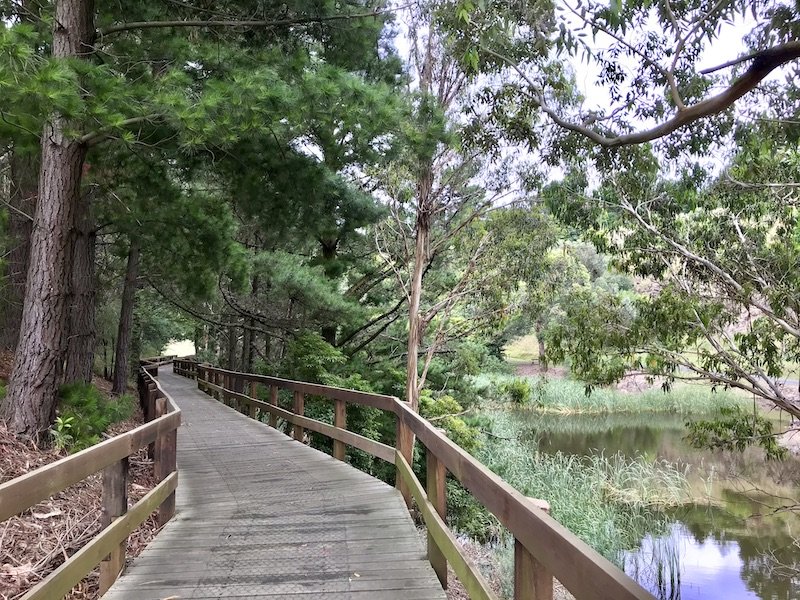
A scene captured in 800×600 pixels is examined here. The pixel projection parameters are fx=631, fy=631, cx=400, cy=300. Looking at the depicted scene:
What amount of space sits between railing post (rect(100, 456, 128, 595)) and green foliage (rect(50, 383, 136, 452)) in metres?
3.06

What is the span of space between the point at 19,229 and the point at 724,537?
14677mm

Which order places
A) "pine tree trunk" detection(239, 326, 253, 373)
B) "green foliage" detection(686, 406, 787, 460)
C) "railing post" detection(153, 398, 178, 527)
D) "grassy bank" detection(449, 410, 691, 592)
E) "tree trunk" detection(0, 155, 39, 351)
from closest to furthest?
"railing post" detection(153, 398, 178, 527)
"green foliage" detection(686, 406, 787, 460)
"tree trunk" detection(0, 155, 39, 351)
"grassy bank" detection(449, 410, 691, 592)
"pine tree trunk" detection(239, 326, 253, 373)

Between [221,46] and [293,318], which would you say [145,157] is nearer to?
[221,46]

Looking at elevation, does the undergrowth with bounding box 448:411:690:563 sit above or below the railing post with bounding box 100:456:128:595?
below

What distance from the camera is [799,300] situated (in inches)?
351

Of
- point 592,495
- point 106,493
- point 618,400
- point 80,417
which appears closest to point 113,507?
point 106,493

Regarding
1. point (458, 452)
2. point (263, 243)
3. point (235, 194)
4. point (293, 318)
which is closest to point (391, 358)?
point (293, 318)

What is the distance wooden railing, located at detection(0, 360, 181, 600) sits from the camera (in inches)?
104

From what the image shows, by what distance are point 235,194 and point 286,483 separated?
14.2 feet

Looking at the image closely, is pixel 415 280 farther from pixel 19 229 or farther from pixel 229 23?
pixel 229 23

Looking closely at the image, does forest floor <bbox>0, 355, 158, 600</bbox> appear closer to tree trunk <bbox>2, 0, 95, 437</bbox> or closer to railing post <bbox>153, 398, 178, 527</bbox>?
railing post <bbox>153, 398, 178, 527</bbox>

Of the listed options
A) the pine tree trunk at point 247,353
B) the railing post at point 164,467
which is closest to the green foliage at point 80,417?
the railing post at point 164,467

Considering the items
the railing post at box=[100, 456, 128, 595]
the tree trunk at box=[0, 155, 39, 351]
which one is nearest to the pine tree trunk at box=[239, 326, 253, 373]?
the tree trunk at box=[0, 155, 39, 351]

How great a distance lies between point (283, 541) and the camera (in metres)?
4.62
